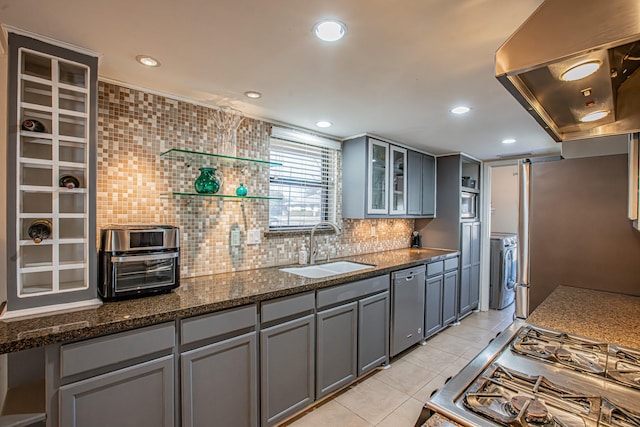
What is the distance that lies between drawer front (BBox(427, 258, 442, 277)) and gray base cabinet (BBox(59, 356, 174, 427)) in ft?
8.76

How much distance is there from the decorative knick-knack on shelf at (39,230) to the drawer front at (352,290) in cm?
156

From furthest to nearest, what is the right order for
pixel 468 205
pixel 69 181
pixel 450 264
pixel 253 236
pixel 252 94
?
pixel 468 205, pixel 450 264, pixel 253 236, pixel 252 94, pixel 69 181

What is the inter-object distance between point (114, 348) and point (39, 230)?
26.4 inches

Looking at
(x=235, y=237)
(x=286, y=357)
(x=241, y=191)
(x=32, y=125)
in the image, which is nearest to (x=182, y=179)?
(x=241, y=191)

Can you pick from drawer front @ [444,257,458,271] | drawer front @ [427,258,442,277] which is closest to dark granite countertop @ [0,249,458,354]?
drawer front @ [427,258,442,277]

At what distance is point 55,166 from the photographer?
4.86 feet

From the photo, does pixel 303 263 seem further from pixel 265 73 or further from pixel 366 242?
pixel 265 73

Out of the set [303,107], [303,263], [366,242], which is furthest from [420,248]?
[303,107]

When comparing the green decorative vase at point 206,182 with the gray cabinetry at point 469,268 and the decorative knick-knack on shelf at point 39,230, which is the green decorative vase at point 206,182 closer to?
the decorative knick-knack on shelf at point 39,230

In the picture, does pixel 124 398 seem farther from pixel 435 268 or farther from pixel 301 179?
pixel 435 268

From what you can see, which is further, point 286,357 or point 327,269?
point 327,269

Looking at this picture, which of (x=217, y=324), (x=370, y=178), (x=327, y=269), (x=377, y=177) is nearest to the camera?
(x=217, y=324)

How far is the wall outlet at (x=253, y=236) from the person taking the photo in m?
2.52

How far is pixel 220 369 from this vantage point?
1.67 m
